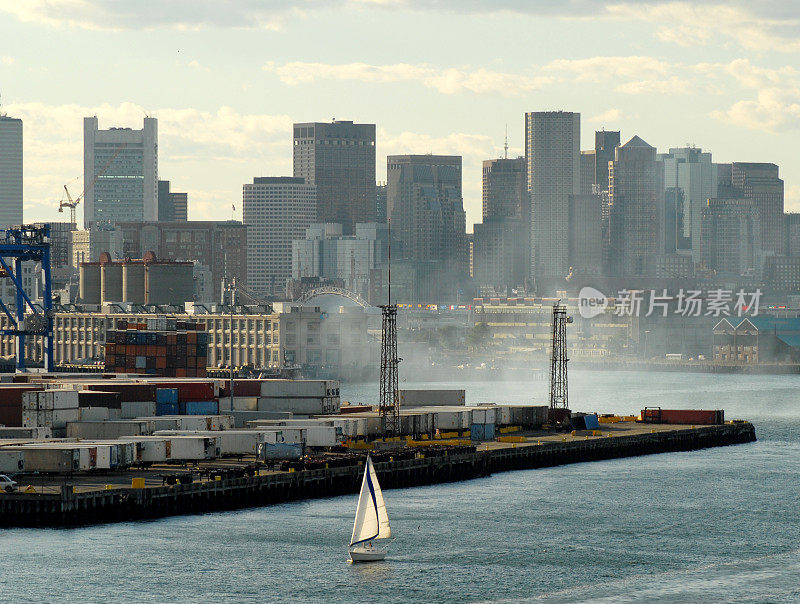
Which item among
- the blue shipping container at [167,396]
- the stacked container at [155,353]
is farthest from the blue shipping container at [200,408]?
the stacked container at [155,353]

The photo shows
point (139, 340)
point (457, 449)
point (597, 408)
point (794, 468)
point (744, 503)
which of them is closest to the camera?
point (744, 503)

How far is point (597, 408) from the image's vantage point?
173000 millimetres

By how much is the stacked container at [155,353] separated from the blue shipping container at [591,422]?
1540 inches

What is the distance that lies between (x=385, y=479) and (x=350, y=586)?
2736 centimetres

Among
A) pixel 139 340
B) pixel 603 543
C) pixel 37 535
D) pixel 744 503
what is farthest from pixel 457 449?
pixel 139 340

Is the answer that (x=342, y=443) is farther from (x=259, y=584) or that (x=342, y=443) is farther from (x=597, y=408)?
(x=597, y=408)

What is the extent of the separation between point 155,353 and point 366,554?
8271cm

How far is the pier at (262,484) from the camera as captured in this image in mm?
76438

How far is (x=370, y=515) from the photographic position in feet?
226

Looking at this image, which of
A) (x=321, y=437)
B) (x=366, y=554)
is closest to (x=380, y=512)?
(x=366, y=554)

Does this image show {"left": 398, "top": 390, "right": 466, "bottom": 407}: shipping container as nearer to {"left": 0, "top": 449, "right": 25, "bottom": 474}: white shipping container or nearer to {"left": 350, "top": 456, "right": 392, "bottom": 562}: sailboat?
{"left": 0, "top": 449, "right": 25, "bottom": 474}: white shipping container

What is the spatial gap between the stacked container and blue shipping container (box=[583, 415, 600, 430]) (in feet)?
128

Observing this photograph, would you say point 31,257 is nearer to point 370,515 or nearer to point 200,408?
point 200,408

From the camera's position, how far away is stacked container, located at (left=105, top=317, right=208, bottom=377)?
486 ft
